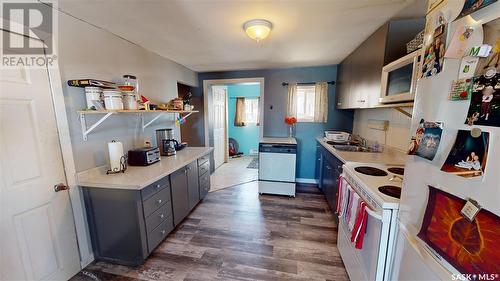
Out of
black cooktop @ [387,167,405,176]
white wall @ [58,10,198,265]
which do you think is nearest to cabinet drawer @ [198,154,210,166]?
white wall @ [58,10,198,265]

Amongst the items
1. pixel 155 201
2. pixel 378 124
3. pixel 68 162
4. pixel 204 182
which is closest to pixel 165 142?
pixel 204 182

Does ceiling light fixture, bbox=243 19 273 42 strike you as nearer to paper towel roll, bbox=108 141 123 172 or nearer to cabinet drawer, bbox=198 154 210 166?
paper towel roll, bbox=108 141 123 172

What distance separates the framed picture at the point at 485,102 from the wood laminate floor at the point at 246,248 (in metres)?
1.68

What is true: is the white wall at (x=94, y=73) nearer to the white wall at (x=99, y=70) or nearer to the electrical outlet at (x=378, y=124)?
the white wall at (x=99, y=70)

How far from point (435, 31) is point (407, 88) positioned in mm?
864

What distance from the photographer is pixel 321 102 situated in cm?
359

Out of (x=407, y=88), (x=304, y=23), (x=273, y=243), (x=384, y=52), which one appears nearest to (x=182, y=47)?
(x=304, y=23)

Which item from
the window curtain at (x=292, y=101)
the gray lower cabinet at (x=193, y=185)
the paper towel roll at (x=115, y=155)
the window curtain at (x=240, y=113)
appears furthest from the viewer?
the window curtain at (x=240, y=113)

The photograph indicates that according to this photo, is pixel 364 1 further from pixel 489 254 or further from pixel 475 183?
pixel 489 254

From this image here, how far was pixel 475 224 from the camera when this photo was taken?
23.0 inches

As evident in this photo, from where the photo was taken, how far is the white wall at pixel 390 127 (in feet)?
6.53

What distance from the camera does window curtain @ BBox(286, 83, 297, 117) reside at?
366 cm

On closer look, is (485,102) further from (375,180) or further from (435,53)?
(375,180)

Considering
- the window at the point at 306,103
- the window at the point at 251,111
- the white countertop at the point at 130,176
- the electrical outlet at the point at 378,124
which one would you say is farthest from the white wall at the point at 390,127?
the window at the point at 251,111
